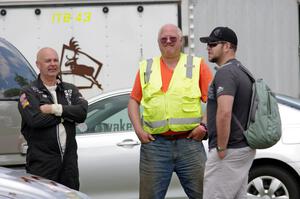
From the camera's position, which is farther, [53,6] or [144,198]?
[53,6]

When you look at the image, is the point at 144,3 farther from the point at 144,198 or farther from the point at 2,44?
the point at 144,198

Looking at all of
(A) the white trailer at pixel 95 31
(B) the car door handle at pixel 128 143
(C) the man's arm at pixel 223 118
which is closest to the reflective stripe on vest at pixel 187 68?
(C) the man's arm at pixel 223 118

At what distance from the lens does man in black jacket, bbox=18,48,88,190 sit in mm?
5617

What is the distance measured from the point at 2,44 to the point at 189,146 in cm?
277

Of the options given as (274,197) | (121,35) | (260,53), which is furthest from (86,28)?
(274,197)

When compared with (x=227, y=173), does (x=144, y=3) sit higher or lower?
higher

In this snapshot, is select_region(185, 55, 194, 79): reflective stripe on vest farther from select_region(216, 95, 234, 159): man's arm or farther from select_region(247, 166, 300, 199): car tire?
select_region(247, 166, 300, 199): car tire

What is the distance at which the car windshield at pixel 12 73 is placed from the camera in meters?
7.15

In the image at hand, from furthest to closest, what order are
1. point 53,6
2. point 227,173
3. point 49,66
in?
point 53,6 < point 49,66 < point 227,173

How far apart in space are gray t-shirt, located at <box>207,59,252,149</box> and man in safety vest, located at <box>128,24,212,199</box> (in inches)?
16.9

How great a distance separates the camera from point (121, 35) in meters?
10.4

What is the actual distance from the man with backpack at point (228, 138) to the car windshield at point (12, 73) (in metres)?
2.47

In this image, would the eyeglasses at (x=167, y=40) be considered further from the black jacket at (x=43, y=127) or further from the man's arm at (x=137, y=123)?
the black jacket at (x=43, y=127)

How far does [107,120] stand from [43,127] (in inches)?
82.9
